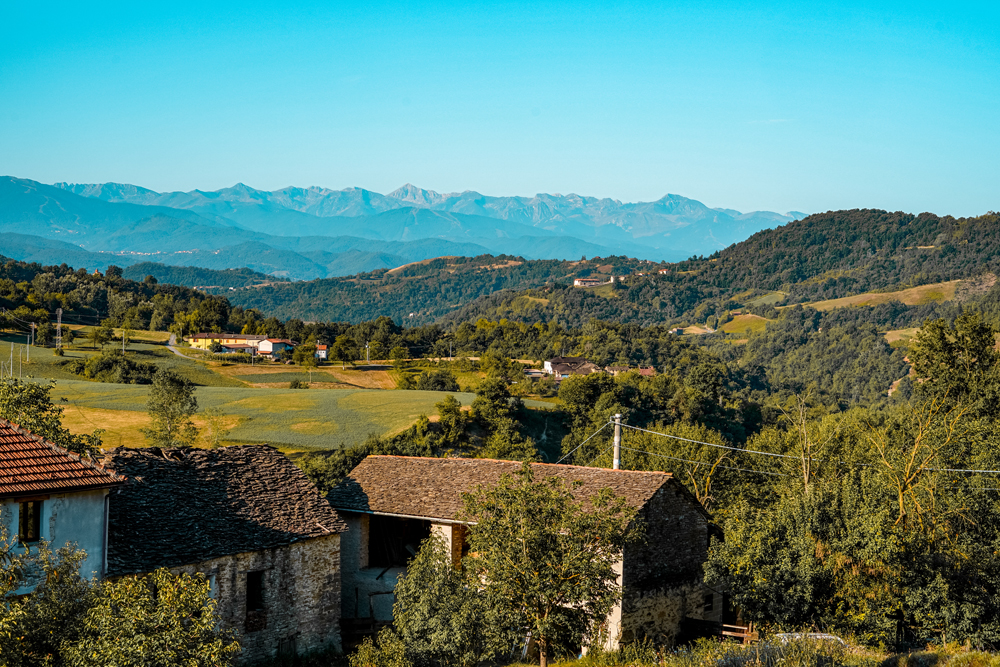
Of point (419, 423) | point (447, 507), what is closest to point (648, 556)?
point (447, 507)

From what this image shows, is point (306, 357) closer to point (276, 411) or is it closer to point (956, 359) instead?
point (276, 411)

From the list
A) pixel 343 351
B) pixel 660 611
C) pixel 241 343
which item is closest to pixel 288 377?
pixel 343 351

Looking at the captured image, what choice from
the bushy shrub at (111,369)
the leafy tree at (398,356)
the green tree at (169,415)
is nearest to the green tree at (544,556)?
the green tree at (169,415)

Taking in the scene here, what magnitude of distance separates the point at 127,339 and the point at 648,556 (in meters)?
111

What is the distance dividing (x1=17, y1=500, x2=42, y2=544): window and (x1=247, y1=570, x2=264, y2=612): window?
595 cm

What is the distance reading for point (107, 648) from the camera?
11.6 metres

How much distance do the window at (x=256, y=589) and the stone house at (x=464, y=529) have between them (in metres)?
4.54

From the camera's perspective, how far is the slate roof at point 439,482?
23.8 meters

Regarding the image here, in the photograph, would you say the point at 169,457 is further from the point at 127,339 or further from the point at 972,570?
the point at 127,339

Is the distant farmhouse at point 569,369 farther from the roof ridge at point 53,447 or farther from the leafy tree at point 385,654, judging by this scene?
the roof ridge at point 53,447

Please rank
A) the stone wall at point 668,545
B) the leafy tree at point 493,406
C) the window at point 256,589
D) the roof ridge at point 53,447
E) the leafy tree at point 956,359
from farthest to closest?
the leafy tree at point 493,406 < the leafy tree at point 956,359 < the stone wall at point 668,545 < the window at point 256,589 < the roof ridge at point 53,447

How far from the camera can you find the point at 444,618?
59.6 ft

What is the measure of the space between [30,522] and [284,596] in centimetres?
718

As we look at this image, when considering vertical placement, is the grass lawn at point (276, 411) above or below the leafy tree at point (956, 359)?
below
